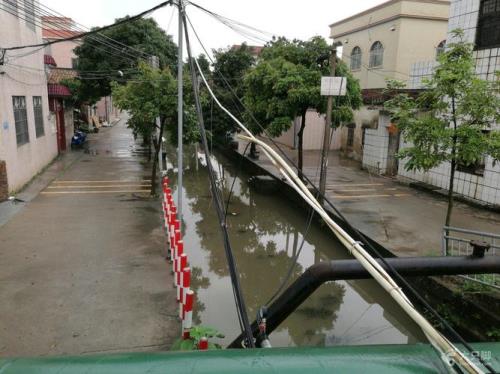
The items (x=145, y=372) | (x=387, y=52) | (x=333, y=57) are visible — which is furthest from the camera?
(x=387, y=52)

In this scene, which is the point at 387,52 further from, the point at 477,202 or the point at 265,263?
the point at 265,263

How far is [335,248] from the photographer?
10023mm

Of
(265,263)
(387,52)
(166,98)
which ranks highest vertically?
(387,52)

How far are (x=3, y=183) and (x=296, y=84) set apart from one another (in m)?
9.08

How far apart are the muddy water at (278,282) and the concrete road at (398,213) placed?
122 centimetres

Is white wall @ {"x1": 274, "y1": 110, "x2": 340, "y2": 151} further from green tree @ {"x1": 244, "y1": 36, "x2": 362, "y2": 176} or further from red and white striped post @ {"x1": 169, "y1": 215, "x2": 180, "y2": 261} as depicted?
red and white striped post @ {"x1": 169, "y1": 215, "x2": 180, "y2": 261}

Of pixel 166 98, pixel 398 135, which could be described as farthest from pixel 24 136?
pixel 398 135

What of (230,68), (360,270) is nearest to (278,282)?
(360,270)

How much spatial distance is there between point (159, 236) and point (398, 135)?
11.0 meters

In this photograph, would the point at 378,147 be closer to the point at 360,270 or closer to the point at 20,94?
the point at 20,94

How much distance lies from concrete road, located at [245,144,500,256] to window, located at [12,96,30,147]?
10745mm

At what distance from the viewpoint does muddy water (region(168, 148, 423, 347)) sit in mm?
6523

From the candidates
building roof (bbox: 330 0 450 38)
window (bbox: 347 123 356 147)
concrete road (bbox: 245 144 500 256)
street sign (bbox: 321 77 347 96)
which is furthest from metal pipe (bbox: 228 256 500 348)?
window (bbox: 347 123 356 147)

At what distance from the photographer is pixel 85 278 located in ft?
24.0
